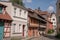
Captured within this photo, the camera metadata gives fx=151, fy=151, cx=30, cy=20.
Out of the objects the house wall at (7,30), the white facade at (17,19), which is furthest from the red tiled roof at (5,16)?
the white facade at (17,19)

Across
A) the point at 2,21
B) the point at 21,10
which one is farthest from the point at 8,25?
the point at 21,10

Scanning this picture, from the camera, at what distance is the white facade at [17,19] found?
82.9 feet

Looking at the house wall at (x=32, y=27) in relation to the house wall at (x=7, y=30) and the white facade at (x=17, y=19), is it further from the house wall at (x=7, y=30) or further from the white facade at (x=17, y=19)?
the house wall at (x=7, y=30)

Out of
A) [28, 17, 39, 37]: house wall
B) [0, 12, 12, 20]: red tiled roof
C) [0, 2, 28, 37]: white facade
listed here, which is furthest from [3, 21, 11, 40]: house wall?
[28, 17, 39, 37]: house wall

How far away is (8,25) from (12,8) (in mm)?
3237

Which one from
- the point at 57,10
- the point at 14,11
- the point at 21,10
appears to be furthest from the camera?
the point at 57,10

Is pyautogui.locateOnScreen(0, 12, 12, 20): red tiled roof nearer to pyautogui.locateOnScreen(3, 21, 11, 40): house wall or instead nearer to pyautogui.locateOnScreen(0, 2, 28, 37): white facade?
pyautogui.locateOnScreen(3, 21, 11, 40): house wall

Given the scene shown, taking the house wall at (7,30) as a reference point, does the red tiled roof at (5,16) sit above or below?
above

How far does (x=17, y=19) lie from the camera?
2734 centimetres

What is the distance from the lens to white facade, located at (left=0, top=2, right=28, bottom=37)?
25.3 meters

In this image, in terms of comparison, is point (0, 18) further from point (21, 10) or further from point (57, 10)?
point (57, 10)

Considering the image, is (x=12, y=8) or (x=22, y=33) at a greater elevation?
(x=12, y=8)

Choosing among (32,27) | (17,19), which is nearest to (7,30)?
(17,19)

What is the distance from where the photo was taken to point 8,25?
23922 millimetres
